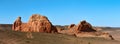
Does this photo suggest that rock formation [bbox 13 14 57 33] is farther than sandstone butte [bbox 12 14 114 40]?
No

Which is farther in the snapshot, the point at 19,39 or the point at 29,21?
the point at 29,21

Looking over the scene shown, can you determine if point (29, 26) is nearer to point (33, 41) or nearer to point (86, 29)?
point (86, 29)

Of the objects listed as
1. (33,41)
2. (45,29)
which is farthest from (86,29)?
(33,41)

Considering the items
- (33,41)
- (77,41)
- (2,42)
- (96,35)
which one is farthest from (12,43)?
(96,35)

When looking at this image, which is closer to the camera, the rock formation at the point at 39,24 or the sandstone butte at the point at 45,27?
the rock formation at the point at 39,24

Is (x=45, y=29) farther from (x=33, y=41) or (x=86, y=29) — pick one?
(x=33, y=41)

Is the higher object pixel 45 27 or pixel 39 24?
pixel 39 24

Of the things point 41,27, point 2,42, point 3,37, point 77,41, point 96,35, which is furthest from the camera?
point 96,35

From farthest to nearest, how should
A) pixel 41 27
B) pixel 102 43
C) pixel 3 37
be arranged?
pixel 41 27, pixel 102 43, pixel 3 37

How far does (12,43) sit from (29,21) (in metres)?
20.8

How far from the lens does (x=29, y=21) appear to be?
170 ft

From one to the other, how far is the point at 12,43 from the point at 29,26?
20019mm

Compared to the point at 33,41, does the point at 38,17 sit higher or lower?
higher

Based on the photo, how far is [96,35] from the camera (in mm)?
53969
